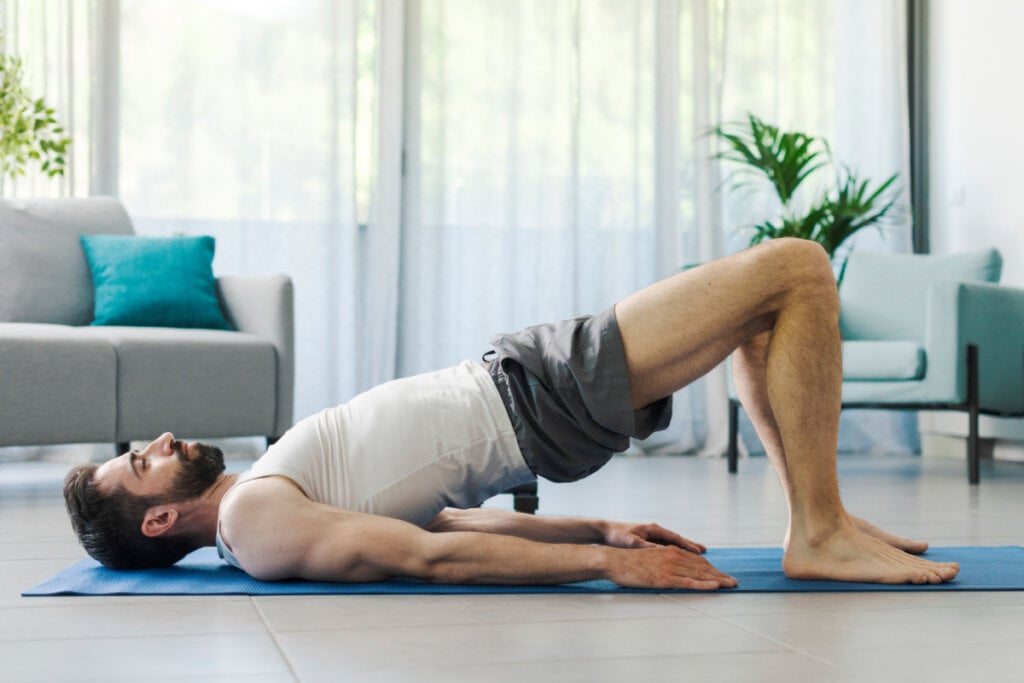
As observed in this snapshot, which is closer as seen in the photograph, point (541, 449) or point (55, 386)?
point (541, 449)

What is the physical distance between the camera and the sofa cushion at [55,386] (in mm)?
3365

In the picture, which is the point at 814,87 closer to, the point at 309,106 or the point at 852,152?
the point at 852,152

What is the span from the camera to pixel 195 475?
191 cm

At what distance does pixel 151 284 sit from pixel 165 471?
2339 mm

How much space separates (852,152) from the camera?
5.87 m

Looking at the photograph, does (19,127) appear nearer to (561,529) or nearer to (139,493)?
(139,493)

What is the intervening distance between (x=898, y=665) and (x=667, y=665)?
0.26 meters

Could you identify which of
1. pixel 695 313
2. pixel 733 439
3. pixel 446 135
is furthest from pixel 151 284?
pixel 695 313

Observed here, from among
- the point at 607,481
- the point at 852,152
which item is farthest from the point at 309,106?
the point at 852,152

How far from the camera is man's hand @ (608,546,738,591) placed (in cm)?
175

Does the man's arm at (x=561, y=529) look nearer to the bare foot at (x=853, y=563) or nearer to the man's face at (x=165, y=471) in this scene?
the bare foot at (x=853, y=563)

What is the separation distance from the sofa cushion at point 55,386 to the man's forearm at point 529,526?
1.77 meters

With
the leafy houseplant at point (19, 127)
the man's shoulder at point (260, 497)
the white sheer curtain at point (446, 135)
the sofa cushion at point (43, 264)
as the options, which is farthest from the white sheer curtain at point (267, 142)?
the man's shoulder at point (260, 497)

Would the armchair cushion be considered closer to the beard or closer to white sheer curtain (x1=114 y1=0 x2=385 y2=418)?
white sheer curtain (x1=114 y1=0 x2=385 y2=418)
